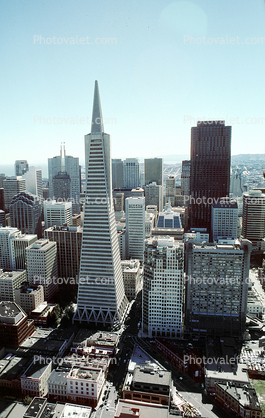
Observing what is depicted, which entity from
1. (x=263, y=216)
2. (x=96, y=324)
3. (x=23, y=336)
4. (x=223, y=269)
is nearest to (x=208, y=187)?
(x=263, y=216)

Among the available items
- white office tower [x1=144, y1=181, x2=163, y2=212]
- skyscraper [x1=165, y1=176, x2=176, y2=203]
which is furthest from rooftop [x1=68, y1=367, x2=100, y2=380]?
skyscraper [x1=165, y1=176, x2=176, y2=203]

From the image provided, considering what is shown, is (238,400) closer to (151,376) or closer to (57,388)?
(151,376)

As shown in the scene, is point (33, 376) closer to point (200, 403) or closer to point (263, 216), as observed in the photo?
point (200, 403)

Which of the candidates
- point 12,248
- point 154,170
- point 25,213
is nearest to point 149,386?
point 12,248

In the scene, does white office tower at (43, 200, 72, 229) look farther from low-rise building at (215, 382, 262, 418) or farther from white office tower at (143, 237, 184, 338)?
low-rise building at (215, 382, 262, 418)

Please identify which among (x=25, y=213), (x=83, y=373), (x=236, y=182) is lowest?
(x=83, y=373)

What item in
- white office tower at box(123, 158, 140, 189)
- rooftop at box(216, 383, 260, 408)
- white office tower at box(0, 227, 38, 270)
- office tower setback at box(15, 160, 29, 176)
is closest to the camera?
rooftop at box(216, 383, 260, 408)

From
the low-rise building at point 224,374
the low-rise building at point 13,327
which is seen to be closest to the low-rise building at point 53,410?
the low-rise building at point 224,374
